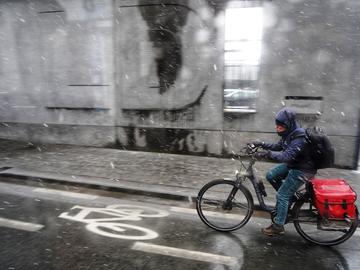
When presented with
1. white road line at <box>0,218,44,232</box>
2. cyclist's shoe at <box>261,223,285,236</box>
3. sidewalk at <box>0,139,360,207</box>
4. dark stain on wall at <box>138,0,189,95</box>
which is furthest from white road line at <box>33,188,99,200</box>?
dark stain on wall at <box>138,0,189,95</box>

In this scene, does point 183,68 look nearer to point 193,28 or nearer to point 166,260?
point 193,28

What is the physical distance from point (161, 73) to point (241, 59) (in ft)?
7.01

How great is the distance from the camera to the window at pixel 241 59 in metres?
8.98

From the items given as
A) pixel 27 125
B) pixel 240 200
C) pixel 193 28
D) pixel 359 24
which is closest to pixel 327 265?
Result: pixel 240 200

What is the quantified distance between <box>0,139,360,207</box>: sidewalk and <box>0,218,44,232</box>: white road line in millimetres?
1918

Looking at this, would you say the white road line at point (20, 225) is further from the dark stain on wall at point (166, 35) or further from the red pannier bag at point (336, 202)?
the dark stain on wall at point (166, 35)

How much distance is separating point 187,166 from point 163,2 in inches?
171

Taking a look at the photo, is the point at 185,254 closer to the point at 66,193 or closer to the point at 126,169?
the point at 66,193

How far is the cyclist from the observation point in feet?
14.7

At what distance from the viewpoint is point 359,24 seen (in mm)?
8047

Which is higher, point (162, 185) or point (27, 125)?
point (27, 125)

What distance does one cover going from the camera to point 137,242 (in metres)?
4.57

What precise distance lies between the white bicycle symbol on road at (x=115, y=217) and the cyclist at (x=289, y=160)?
5.49ft

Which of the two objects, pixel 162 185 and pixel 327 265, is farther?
pixel 162 185
